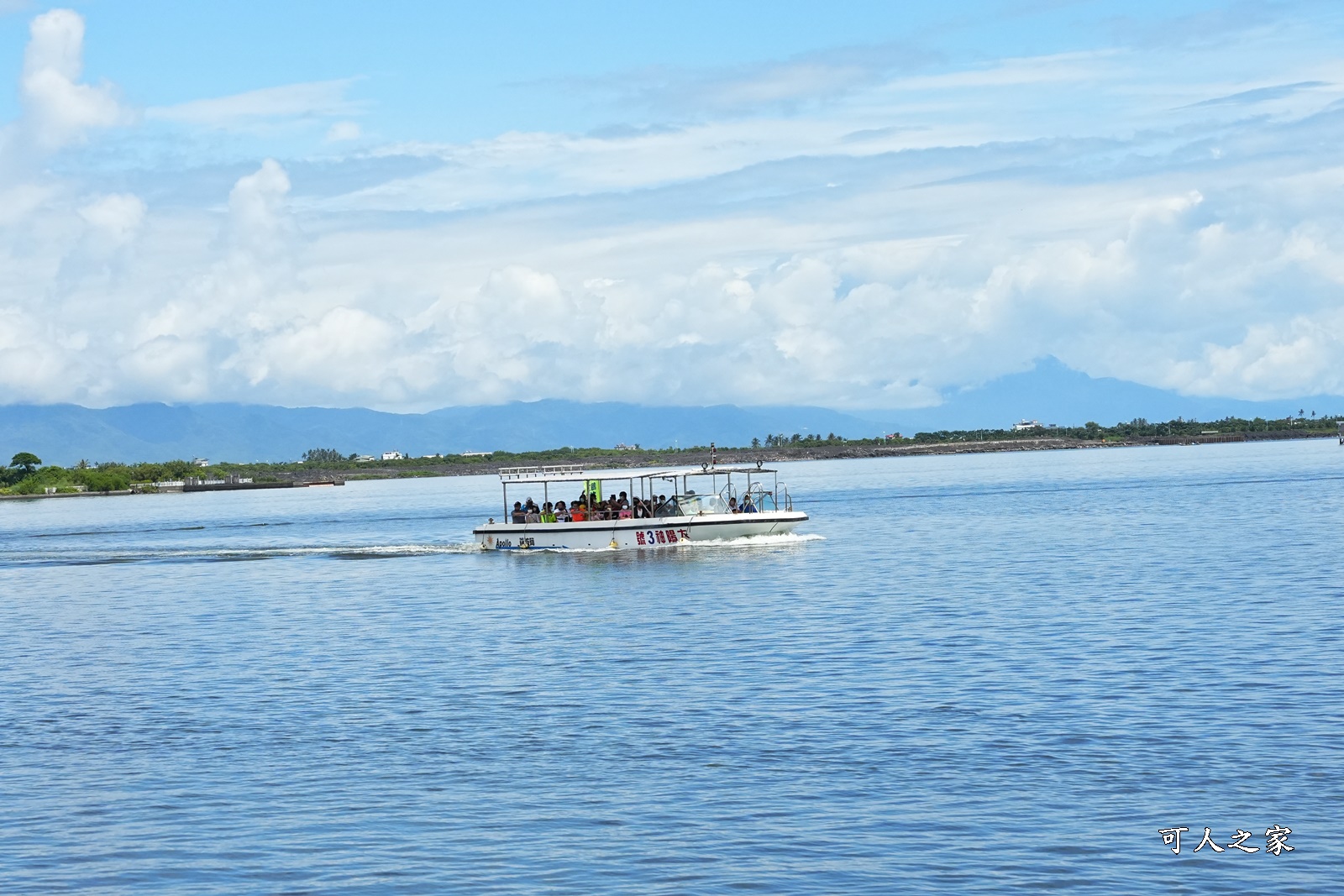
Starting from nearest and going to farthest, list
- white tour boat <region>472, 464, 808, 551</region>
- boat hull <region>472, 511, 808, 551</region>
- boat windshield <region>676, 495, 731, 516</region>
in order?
boat hull <region>472, 511, 808, 551</region> → white tour boat <region>472, 464, 808, 551</region> → boat windshield <region>676, 495, 731, 516</region>

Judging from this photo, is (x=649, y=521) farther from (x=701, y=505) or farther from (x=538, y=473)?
(x=538, y=473)

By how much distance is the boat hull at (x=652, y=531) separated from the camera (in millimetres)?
64500

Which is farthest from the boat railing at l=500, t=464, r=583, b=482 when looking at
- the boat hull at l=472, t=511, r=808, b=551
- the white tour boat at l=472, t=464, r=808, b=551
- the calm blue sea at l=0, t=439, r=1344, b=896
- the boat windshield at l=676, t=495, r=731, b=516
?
the calm blue sea at l=0, t=439, r=1344, b=896

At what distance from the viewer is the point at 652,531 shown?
64.7 metres

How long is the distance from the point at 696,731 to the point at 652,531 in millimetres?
39784

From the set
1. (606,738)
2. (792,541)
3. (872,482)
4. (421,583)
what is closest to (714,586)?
(421,583)

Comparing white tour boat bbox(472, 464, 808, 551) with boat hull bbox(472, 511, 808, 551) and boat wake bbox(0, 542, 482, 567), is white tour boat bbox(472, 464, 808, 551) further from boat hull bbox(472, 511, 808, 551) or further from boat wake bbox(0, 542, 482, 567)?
boat wake bbox(0, 542, 482, 567)

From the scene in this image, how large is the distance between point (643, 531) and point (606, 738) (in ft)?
132

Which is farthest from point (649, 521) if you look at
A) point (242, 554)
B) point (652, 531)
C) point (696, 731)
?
point (696, 731)

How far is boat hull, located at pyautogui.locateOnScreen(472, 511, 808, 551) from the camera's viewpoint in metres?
64.5

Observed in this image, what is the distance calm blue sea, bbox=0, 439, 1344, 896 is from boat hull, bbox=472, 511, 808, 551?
306 inches

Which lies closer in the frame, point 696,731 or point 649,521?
point 696,731

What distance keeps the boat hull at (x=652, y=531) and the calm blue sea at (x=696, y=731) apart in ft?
25.5

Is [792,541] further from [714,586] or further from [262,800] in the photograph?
[262,800]
